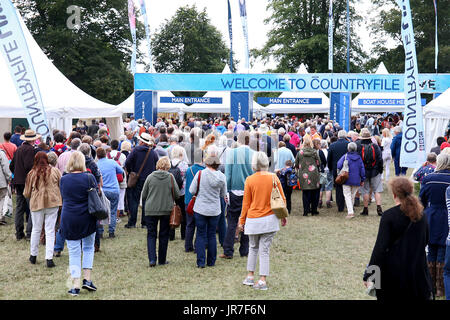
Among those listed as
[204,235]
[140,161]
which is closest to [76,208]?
[204,235]

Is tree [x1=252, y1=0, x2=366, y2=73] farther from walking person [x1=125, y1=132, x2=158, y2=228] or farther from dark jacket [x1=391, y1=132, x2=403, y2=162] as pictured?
walking person [x1=125, y1=132, x2=158, y2=228]

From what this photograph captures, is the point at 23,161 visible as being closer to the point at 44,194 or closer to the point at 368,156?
the point at 44,194

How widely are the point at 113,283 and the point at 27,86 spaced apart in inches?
140

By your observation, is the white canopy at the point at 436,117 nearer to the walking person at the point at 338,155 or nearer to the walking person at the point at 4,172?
the walking person at the point at 338,155

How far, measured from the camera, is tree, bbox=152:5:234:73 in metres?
52.7

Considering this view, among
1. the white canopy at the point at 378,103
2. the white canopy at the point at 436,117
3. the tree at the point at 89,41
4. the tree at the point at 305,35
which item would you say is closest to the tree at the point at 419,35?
the tree at the point at 305,35

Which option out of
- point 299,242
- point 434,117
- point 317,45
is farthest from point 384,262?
point 317,45

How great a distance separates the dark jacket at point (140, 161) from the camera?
8641mm

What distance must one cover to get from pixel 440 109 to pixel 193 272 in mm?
8764

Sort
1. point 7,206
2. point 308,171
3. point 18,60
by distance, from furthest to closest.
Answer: point 308,171, point 7,206, point 18,60

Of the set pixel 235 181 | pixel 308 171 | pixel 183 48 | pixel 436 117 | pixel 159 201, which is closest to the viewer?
pixel 159 201

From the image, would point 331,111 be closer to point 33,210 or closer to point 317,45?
point 33,210

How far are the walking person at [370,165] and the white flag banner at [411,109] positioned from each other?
7.14 ft

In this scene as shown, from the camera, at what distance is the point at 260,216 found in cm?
564
